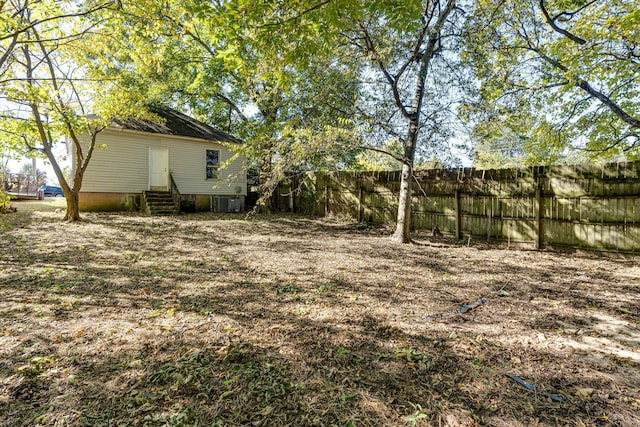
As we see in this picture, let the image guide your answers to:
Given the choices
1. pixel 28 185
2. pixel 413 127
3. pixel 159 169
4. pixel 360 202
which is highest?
pixel 413 127

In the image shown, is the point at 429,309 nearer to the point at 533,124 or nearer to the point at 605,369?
the point at 605,369

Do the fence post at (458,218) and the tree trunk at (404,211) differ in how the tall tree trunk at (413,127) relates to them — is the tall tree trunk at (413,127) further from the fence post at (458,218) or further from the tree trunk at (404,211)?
the fence post at (458,218)

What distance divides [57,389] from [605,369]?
4059mm

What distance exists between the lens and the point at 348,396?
2.06m

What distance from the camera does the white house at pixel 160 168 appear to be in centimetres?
1205

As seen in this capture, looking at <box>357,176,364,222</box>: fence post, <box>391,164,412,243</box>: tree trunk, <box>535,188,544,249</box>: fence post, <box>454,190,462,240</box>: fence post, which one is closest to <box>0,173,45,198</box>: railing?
<box>357,176,364,222</box>: fence post

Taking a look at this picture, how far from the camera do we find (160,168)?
44.1 feet

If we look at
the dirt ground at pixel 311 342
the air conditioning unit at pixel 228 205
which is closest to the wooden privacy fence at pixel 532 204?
the dirt ground at pixel 311 342

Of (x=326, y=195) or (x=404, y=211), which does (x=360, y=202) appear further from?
(x=404, y=211)

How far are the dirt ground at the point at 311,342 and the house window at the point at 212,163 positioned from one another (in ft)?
31.1

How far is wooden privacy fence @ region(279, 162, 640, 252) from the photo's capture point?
6.10 metres

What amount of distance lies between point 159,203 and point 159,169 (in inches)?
78.6

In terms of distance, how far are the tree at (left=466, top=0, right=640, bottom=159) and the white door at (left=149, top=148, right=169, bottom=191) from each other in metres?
12.3

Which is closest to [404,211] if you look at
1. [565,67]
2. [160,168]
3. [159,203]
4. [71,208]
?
[565,67]
